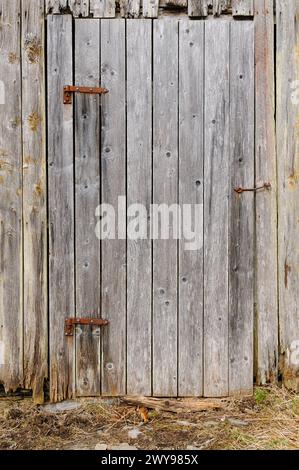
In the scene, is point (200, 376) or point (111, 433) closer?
point (111, 433)

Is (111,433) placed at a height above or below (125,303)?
below

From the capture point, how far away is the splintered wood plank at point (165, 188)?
9.96 ft

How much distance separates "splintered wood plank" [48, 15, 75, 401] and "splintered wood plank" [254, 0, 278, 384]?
1127 millimetres

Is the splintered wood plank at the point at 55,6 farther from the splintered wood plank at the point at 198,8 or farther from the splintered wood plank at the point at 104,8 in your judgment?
the splintered wood plank at the point at 198,8

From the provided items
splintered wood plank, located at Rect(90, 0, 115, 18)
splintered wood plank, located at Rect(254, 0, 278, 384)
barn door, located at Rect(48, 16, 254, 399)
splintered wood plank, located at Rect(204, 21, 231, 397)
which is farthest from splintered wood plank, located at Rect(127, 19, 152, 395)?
splintered wood plank, located at Rect(254, 0, 278, 384)

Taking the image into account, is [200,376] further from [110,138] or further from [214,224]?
[110,138]

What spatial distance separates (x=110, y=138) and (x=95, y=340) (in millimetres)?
1220

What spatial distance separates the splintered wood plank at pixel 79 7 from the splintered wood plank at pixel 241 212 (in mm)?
869

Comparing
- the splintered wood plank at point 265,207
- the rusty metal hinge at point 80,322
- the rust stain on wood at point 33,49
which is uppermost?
the rust stain on wood at point 33,49

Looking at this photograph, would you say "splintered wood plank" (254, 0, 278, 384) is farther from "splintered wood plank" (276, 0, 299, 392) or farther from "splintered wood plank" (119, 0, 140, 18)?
"splintered wood plank" (119, 0, 140, 18)

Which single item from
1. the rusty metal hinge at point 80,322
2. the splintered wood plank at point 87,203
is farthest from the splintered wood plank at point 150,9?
the rusty metal hinge at point 80,322

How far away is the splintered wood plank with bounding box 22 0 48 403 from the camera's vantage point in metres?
3.05

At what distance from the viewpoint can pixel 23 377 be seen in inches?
124

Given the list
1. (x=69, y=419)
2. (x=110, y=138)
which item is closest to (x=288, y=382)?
(x=69, y=419)
